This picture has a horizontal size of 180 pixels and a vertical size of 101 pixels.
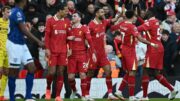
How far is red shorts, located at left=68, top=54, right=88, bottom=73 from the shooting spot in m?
19.0

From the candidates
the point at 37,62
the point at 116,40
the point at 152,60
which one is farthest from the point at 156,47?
the point at 37,62

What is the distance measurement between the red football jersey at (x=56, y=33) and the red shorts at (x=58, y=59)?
11 cm

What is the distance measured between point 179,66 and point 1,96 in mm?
7296

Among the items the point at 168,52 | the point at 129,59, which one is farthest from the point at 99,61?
the point at 168,52

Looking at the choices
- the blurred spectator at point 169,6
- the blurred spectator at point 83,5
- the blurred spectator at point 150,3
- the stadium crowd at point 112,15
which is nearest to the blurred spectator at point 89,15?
the stadium crowd at point 112,15

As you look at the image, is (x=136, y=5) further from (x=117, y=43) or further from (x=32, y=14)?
(x=32, y=14)

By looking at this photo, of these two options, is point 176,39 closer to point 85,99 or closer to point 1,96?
point 85,99

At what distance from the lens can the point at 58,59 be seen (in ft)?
62.5

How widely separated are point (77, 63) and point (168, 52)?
5.13 m

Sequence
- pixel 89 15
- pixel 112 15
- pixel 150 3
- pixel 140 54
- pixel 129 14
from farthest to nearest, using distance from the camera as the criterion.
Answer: pixel 150 3
pixel 112 15
pixel 89 15
pixel 140 54
pixel 129 14

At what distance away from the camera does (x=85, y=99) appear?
18.8 metres

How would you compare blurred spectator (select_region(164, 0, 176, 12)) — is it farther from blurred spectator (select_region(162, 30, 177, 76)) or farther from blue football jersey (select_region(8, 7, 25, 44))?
blue football jersey (select_region(8, 7, 25, 44))

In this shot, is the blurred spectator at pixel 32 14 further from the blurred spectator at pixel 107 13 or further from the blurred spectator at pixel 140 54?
the blurred spectator at pixel 140 54

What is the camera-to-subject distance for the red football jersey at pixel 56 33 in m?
18.8
